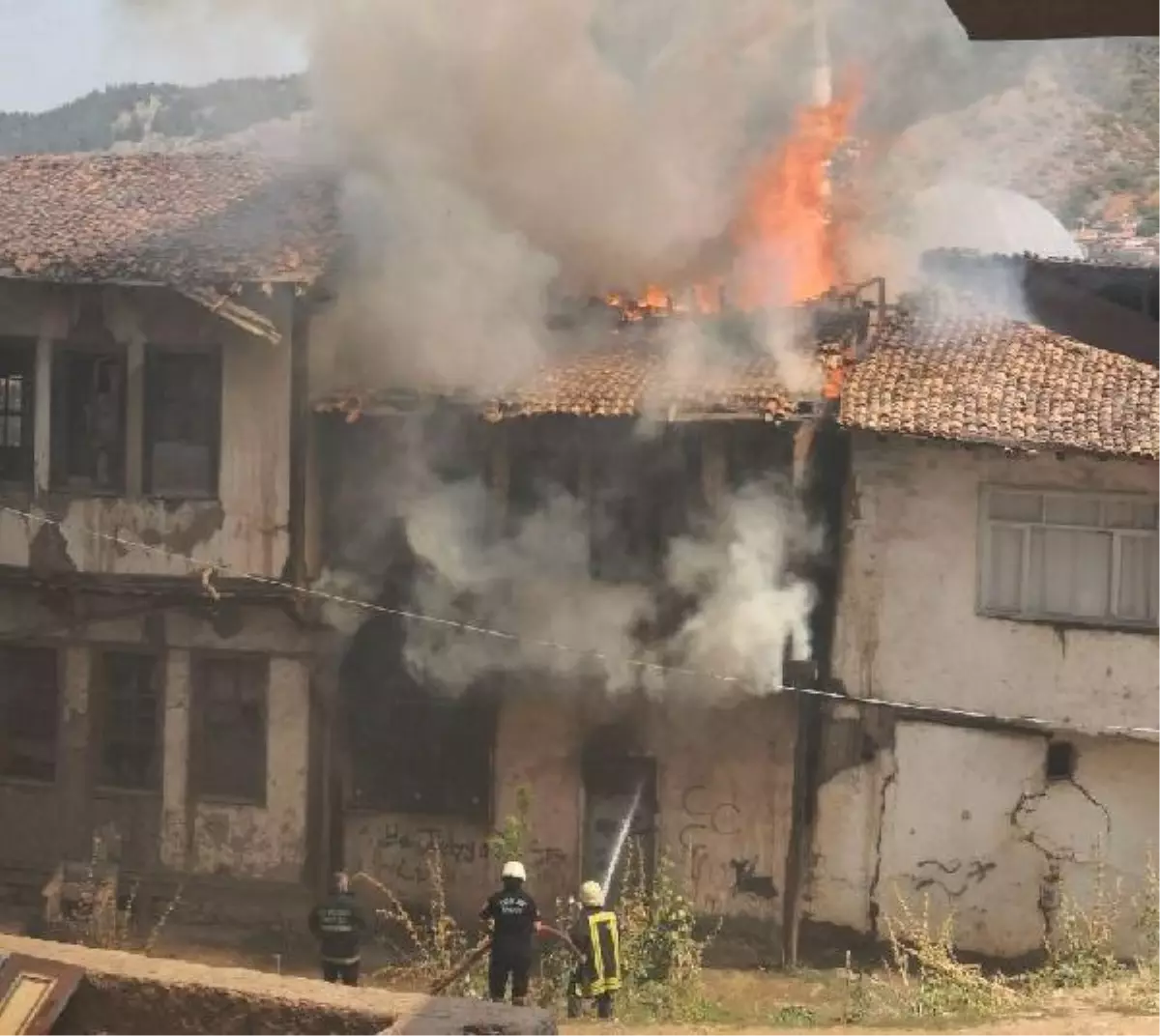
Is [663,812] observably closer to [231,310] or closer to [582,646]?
[582,646]

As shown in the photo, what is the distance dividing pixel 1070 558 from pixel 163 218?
11066 millimetres

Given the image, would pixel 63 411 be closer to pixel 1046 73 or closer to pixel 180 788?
pixel 180 788

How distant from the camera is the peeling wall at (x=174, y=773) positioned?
15172mm

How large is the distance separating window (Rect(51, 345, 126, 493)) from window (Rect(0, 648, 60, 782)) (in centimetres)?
229

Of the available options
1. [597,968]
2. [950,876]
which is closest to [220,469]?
[597,968]

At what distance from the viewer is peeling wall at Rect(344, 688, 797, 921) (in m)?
14.4

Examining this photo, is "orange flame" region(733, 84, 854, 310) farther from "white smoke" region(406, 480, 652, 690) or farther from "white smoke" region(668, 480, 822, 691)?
"white smoke" region(406, 480, 652, 690)

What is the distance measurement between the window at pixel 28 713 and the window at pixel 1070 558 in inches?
425

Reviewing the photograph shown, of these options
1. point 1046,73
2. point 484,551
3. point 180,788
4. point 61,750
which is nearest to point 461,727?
point 484,551

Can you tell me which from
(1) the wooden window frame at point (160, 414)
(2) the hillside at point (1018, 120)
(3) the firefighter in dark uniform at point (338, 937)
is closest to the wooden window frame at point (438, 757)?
(3) the firefighter in dark uniform at point (338, 937)

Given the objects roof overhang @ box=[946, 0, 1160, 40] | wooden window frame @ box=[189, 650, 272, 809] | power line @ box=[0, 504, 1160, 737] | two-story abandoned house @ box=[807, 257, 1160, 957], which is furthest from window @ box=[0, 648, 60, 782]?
roof overhang @ box=[946, 0, 1160, 40]

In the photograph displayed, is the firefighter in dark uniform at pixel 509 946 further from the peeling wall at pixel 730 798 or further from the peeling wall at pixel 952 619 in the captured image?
the peeling wall at pixel 952 619

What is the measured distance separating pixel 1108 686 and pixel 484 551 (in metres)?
6.63

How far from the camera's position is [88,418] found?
1505cm
